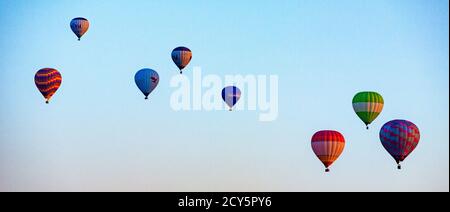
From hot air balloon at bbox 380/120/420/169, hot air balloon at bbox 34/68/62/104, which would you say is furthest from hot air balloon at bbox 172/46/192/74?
hot air balloon at bbox 380/120/420/169

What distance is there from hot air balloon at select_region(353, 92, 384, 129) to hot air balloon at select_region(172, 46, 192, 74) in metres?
8.84

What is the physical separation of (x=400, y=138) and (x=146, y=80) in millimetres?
12903

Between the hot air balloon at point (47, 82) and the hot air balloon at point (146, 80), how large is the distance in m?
3.91

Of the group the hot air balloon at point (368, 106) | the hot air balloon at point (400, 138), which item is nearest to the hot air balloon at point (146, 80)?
the hot air balloon at point (368, 106)

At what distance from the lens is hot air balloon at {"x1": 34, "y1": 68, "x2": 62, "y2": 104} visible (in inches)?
1860

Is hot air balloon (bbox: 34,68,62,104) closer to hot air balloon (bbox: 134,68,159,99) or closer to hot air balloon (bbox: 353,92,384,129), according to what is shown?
hot air balloon (bbox: 134,68,159,99)

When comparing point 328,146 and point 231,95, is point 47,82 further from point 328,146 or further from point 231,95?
point 328,146

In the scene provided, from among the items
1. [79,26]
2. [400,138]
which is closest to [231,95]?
[79,26]
